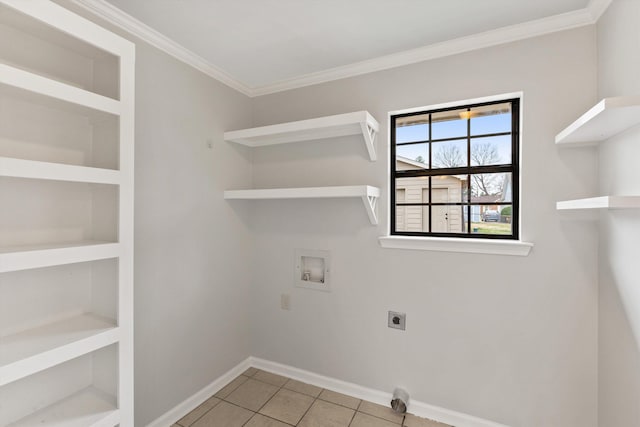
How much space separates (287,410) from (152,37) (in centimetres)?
253

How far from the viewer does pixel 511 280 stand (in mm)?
1742

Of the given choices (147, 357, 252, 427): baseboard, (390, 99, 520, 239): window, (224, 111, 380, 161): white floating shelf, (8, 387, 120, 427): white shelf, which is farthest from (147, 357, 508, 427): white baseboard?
(224, 111, 380, 161): white floating shelf

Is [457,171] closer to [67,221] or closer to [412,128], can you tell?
[412,128]

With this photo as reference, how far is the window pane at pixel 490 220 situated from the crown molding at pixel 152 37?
2.05 meters

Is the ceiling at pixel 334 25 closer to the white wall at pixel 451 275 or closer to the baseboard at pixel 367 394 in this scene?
the white wall at pixel 451 275

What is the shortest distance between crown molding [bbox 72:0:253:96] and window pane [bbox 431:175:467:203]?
1.74 meters

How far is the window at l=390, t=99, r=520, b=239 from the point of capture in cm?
184

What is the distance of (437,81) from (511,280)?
1322 mm

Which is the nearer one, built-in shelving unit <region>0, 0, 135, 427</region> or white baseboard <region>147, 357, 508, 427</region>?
built-in shelving unit <region>0, 0, 135, 427</region>

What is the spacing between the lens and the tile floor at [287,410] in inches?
74.4

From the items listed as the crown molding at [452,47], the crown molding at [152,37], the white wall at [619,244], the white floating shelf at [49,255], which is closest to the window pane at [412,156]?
the crown molding at [452,47]

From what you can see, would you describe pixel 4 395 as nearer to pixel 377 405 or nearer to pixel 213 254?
pixel 213 254

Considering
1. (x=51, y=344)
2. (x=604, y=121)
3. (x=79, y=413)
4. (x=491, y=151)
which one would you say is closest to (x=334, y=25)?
(x=491, y=151)

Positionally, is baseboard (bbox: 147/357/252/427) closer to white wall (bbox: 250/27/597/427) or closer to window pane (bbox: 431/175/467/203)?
white wall (bbox: 250/27/597/427)
